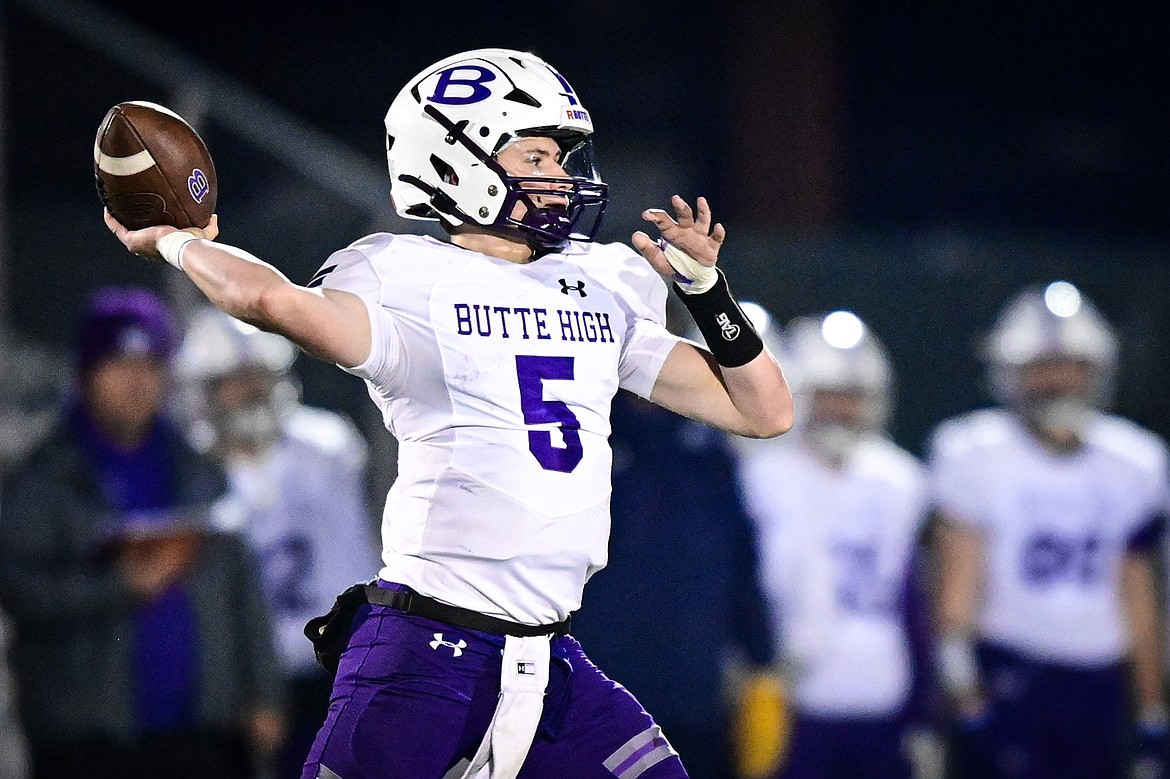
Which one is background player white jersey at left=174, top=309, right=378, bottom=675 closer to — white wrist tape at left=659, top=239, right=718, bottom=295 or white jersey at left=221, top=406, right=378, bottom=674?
white jersey at left=221, top=406, right=378, bottom=674

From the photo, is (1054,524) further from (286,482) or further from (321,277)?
(321,277)

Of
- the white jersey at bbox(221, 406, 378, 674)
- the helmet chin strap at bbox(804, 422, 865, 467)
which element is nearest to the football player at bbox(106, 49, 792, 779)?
the white jersey at bbox(221, 406, 378, 674)

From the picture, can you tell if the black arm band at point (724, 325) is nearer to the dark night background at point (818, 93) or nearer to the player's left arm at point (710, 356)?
the player's left arm at point (710, 356)

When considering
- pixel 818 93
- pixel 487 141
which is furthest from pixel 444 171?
pixel 818 93

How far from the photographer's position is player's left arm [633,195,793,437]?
3053 millimetres

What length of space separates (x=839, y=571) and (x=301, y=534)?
67.5 inches

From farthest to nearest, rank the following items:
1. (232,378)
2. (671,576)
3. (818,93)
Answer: (818,93)
(232,378)
(671,576)

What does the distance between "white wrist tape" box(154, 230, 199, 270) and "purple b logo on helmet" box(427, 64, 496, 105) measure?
0.53m

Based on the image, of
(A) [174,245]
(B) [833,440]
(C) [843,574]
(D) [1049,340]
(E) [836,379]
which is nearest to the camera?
(A) [174,245]

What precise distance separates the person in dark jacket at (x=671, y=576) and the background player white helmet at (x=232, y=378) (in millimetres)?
1196

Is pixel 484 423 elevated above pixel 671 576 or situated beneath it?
elevated above

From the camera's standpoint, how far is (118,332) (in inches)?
182

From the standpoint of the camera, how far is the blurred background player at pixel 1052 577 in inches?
231

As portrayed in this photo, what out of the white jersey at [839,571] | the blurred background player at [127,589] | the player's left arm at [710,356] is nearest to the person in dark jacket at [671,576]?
the white jersey at [839,571]
